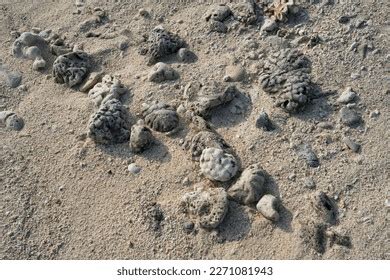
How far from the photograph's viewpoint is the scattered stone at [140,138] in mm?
3773

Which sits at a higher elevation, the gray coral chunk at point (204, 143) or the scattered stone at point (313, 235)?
the gray coral chunk at point (204, 143)

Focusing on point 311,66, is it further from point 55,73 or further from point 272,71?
point 55,73

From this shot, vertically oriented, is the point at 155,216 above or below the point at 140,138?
below

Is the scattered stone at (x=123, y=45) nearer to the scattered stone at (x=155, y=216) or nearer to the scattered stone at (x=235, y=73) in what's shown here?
the scattered stone at (x=235, y=73)

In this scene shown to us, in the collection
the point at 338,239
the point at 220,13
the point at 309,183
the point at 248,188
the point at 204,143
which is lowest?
the point at 338,239

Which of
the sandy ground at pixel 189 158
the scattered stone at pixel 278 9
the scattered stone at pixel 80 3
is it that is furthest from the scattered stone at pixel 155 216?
the scattered stone at pixel 80 3

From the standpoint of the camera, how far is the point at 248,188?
11.3ft

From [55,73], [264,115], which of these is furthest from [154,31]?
[264,115]

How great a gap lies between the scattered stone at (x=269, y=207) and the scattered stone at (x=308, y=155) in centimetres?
42

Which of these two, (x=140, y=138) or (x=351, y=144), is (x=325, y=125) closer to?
(x=351, y=144)

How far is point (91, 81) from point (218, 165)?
1487 mm

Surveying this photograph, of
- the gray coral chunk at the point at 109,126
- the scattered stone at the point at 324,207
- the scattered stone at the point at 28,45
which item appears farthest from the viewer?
the scattered stone at the point at 28,45

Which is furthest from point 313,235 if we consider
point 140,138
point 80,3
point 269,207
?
point 80,3

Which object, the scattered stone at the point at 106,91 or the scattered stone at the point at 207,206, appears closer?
the scattered stone at the point at 207,206
